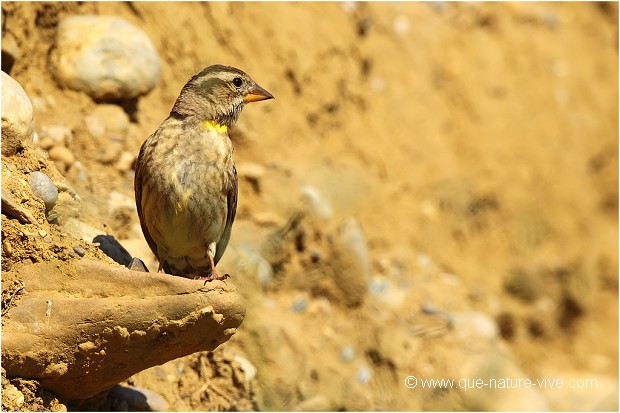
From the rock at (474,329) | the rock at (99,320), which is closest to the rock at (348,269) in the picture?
the rock at (474,329)

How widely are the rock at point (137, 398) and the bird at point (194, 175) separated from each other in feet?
2.56

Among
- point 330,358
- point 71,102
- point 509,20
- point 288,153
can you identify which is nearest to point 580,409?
point 330,358

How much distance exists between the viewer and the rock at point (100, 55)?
6980mm

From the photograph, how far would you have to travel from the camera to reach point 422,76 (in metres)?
10.8

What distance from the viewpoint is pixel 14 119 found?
5.02m

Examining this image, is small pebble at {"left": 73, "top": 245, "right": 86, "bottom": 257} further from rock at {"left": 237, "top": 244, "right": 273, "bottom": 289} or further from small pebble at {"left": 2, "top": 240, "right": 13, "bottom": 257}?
rock at {"left": 237, "top": 244, "right": 273, "bottom": 289}

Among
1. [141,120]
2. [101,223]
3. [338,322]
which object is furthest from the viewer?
[338,322]

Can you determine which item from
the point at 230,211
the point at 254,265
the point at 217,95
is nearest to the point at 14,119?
the point at 217,95

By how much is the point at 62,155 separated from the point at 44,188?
1.41 m

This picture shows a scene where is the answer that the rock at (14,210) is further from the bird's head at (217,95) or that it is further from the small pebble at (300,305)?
the small pebble at (300,305)

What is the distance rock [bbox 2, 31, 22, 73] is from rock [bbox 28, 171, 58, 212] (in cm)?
167

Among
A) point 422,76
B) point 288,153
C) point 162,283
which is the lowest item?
point 162,283

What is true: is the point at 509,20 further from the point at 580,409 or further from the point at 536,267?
the point at 580,409

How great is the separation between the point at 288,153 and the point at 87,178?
2695 millimetres
